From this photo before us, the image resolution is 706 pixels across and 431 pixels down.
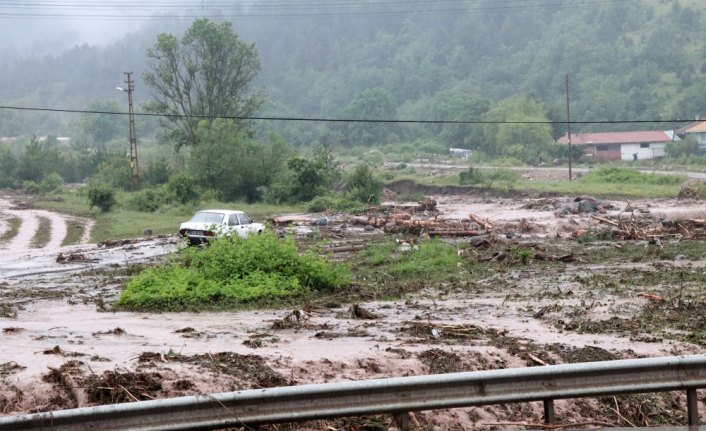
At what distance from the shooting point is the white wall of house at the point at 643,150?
114 m

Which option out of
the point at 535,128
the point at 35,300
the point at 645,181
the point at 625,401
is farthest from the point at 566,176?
the point at 625,401

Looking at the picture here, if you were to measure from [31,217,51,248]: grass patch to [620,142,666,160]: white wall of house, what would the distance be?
75212 mm

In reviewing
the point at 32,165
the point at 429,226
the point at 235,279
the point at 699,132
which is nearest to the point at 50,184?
the point at 32,165

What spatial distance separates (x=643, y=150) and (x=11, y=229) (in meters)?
81.9

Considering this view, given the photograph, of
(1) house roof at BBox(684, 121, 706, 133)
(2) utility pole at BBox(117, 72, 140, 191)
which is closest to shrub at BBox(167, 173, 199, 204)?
(2) utility pole at BBox(117, 72, 140, 191)

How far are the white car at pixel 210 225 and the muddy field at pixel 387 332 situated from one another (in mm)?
1568

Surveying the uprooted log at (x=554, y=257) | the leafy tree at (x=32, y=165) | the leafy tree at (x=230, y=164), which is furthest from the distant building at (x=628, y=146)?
the uprooted log at (x=554, y=257)

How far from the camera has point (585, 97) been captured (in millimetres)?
148625

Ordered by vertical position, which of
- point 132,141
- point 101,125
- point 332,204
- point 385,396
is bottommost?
point 332,204

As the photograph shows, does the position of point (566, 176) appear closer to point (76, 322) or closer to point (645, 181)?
point (645, 181)

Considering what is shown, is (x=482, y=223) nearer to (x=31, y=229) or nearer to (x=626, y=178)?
(x=31, y=229)

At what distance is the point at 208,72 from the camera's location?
86.3 metres

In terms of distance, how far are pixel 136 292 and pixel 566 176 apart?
218 ft

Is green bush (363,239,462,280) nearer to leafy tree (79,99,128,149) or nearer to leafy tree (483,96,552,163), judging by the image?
leafy tree (483,96,552,163)
